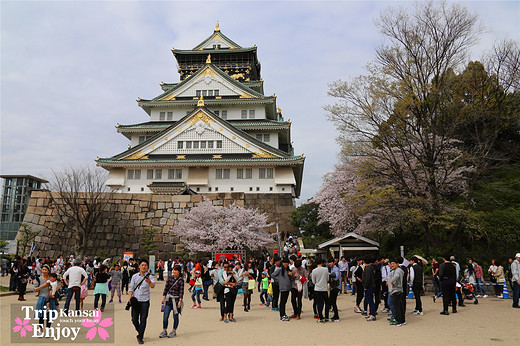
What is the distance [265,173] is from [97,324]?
91.8 feet

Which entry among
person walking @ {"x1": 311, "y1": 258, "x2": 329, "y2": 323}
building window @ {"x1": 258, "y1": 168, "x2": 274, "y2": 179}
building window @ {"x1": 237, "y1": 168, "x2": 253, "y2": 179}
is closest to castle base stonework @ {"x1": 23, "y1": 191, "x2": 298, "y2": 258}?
building window @ {"x1": 237, "y1": 168, "x2": 253, "y2": 179}

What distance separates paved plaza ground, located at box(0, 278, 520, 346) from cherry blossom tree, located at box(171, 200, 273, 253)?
15830mm

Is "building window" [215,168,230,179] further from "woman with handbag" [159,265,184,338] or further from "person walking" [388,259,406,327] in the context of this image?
"woman with handbag" [159,265,184,338]

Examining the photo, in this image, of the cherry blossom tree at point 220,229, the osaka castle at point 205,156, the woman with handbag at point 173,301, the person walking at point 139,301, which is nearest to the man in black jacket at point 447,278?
the woman with handbag at point 173,301

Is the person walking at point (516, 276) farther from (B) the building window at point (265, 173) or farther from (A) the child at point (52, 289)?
(B) the building window at point (265, 173)

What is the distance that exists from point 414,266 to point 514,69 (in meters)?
11.3

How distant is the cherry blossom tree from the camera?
90.2 ft

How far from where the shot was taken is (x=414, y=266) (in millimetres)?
10461

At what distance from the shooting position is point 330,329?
850cm

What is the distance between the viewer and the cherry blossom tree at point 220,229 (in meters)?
27.5

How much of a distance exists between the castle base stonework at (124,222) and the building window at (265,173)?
3.33 metres

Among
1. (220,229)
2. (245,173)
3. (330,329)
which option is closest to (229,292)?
(330,329)

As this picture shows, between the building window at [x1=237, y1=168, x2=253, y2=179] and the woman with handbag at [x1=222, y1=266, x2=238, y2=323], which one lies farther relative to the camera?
the building window at [x1=237, y1=168, x2=253, y2=179]

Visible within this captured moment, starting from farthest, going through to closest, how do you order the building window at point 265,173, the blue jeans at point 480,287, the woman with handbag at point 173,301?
the building window at point 265,173, the blue jeans at point 480,287, the woman with handbag at point 173,301
